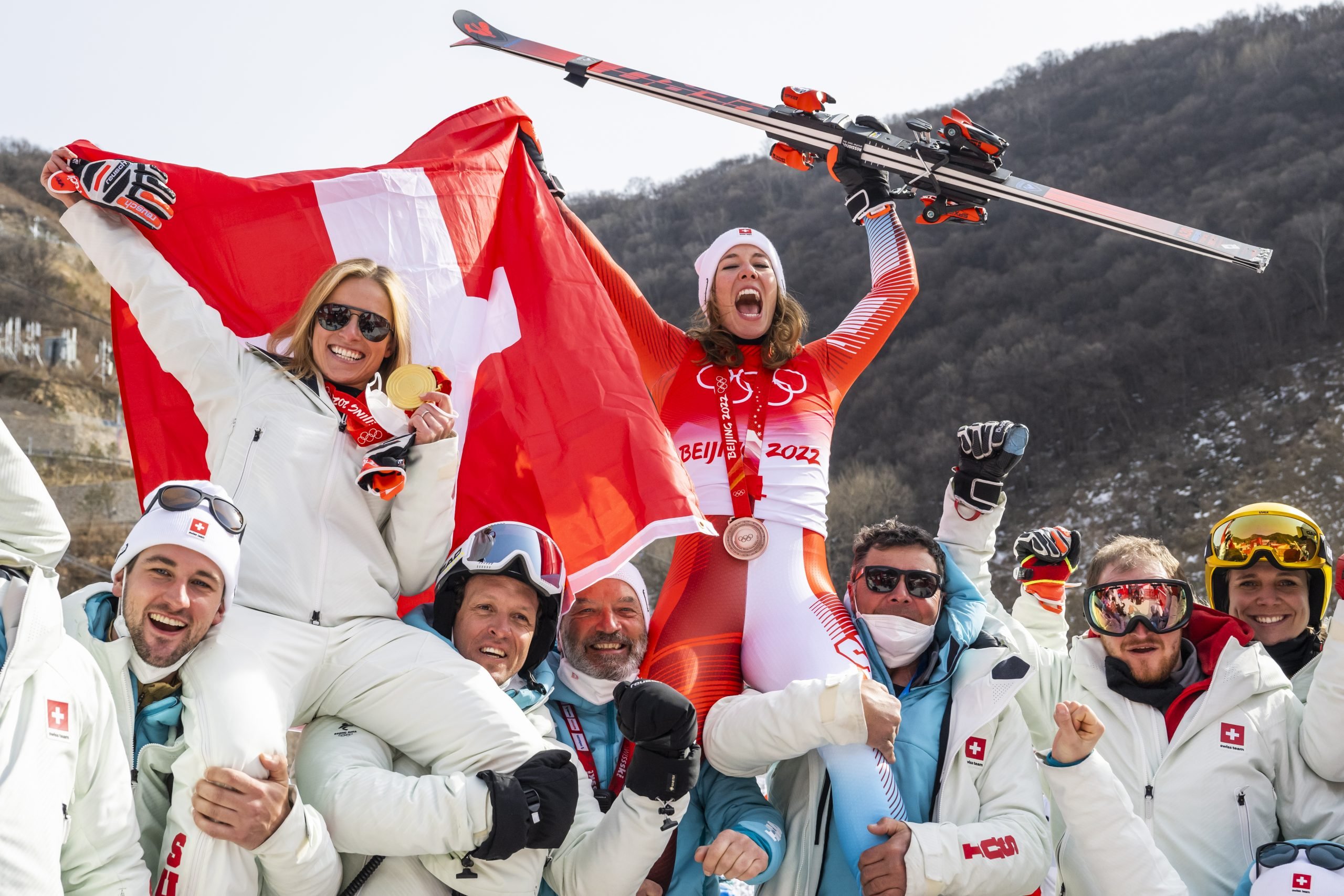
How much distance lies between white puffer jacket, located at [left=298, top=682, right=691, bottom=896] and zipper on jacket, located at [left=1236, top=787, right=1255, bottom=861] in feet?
6.27

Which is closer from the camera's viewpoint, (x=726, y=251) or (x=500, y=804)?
(x=500, y=804)

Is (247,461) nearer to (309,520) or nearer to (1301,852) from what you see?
(309,520)

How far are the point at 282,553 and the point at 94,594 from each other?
0.56 m

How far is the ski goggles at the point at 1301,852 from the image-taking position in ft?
12.0

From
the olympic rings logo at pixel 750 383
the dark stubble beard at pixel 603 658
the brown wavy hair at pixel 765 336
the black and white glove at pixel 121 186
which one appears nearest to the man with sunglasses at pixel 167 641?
the dark stubble beard at pixel 603 658

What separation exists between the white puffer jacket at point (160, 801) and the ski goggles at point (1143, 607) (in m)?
2.68

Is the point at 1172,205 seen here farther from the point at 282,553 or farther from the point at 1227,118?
the point at 282,553

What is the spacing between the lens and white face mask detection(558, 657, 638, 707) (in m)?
4.45

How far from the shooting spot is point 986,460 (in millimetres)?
5344

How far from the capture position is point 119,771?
3350 millimetres

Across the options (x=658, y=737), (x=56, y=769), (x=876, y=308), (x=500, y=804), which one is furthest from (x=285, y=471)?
(x=876, y=308)

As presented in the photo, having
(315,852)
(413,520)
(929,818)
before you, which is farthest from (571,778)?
(929,818)

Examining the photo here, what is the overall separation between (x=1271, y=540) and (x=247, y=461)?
12.7ft

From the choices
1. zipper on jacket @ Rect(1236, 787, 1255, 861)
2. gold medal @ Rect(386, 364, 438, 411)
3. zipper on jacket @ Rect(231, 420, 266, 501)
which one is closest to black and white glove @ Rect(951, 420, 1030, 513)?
zipper on jacket @ Rect(1236, 787, 1255, 861)
